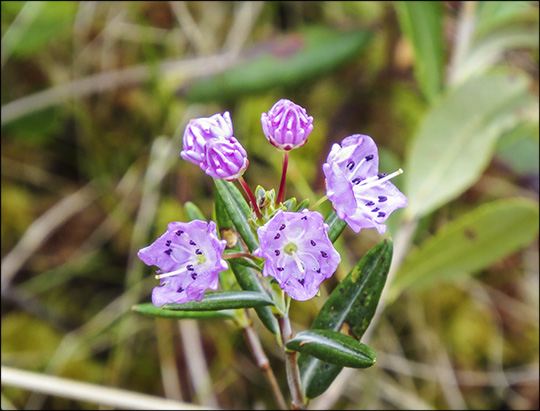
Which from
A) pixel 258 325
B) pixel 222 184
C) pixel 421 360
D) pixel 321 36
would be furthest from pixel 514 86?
pixel 222 184

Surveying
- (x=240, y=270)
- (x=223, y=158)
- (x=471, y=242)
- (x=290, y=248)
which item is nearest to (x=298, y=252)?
(x=290, y=248)

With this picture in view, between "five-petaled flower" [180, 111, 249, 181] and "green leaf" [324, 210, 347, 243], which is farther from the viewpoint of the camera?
"green leaf" [324, 210, 347, 243]

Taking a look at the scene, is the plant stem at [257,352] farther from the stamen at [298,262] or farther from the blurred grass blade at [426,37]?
the blurred grass blade at [426,37]

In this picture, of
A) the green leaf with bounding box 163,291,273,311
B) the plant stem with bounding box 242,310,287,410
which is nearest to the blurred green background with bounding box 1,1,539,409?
the plant stem with bounding box 242,310,287,410

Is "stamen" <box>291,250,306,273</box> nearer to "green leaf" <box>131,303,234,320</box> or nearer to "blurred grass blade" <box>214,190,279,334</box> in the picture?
"blurred grass blade" <box>214,190,279,334</box>

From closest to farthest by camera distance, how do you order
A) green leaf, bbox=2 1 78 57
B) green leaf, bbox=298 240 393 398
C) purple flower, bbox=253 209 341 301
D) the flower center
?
purple flower, bbox=253 209 341 301 < the flower center < green leaf, bbox=298 240 393 398 < green leaf, bbox=2 1 78 57

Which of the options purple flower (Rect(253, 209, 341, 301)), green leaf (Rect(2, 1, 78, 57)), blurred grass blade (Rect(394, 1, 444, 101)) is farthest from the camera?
green leaf (Rect(2, 1, 78, 57))

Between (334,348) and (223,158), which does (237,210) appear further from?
(334,348)

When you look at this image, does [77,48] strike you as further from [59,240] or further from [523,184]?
[523,184]

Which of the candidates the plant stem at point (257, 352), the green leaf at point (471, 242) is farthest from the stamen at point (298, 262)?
the green leaf at point (471, 242)
